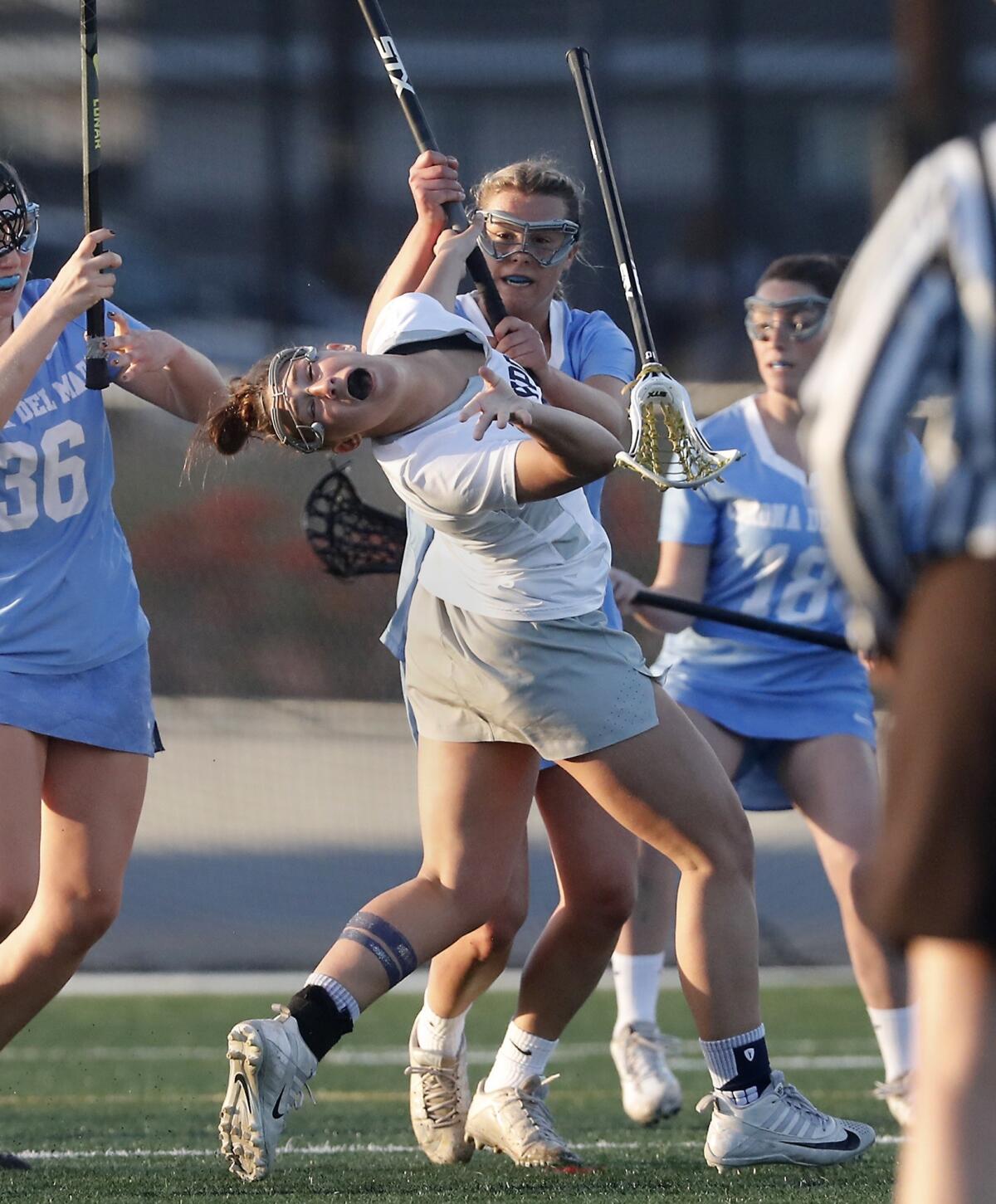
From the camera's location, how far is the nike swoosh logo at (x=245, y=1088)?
3.07 m

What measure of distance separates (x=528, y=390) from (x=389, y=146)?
196 inches

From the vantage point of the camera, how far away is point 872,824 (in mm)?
4297

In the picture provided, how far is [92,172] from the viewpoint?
3639 millimetres

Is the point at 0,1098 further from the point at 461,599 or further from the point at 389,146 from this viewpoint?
the point at 389,146

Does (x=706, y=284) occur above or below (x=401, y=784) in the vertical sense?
above

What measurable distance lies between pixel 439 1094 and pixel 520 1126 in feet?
0.57

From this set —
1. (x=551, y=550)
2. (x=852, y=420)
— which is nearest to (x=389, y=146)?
(x=551, y=550)

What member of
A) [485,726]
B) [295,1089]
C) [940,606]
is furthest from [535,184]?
[940,606]

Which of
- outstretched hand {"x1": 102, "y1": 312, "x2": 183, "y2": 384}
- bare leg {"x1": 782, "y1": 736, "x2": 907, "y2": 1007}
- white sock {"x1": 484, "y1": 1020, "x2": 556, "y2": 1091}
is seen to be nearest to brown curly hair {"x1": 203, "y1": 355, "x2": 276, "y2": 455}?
outstretched hand {"x1": 102, "y1": 312, "x2": 183, "y2": 384}

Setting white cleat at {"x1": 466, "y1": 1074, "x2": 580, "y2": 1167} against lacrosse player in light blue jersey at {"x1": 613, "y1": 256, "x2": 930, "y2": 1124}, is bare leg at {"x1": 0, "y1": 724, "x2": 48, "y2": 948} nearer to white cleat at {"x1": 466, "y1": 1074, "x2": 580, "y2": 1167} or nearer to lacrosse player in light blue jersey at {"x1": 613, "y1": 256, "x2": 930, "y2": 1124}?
white cleat at {"x1": 466, "y1": 1074, "x2": 580, "y2": 1167}

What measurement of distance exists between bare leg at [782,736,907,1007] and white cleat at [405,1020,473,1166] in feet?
3.30

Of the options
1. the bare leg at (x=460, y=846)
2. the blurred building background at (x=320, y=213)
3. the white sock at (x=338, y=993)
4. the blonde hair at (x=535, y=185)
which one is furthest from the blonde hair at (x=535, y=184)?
the blurred building background at (x=320, y=213)

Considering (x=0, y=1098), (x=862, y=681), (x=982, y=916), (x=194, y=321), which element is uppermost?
(x=194, y=321)

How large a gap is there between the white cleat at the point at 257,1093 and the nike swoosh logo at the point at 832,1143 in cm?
94
